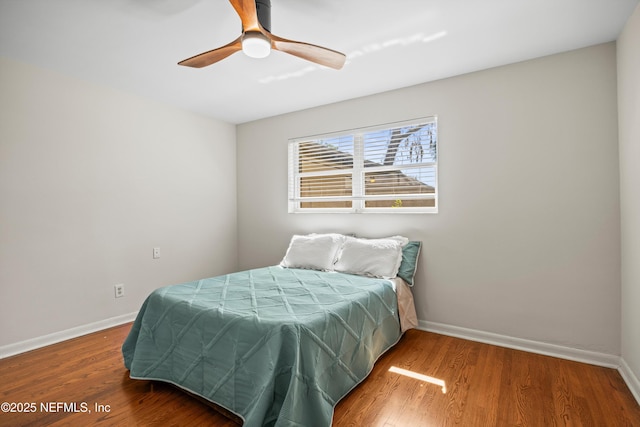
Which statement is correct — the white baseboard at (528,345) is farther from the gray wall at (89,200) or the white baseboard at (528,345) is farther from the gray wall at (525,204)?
the gray wall at (89,200)

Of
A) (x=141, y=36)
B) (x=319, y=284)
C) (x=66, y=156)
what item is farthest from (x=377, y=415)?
(x=66, y=156)

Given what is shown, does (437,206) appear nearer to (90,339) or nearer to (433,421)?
(433,421)

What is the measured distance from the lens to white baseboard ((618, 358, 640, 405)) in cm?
197

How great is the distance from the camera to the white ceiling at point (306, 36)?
6.51ft

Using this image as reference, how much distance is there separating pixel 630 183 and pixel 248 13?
2530mm

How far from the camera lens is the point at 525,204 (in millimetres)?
2660

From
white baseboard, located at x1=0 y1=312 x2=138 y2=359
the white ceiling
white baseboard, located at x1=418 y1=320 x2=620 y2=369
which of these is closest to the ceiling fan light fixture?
the white ceiling

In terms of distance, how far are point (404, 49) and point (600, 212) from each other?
1.87m

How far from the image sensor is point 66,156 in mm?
2928

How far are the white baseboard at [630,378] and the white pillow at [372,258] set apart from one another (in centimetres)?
161

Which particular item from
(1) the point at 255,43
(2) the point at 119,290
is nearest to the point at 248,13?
(1) the point at 255,43

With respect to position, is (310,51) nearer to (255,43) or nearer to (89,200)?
(255,43)

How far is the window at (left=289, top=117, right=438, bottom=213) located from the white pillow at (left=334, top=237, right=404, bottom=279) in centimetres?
49

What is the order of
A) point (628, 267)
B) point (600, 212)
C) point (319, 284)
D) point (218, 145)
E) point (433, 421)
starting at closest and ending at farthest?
point (433, 421) → point (628, 267) → point (600, 212) → point (319, 284) → point (218, 145)
